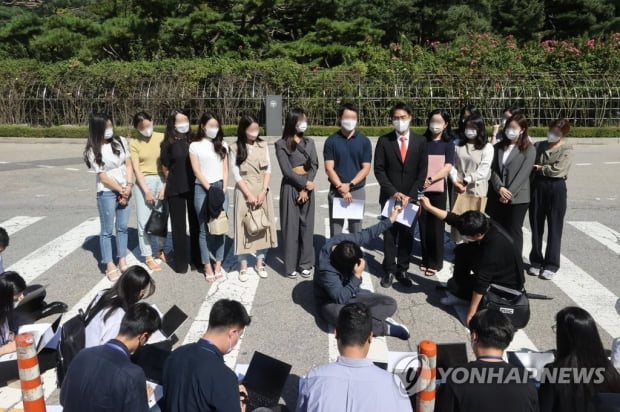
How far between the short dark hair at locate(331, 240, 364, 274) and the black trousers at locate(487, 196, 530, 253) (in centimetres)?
239

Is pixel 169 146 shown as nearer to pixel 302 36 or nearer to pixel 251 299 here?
pixel 251 299

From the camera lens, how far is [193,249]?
675 cm

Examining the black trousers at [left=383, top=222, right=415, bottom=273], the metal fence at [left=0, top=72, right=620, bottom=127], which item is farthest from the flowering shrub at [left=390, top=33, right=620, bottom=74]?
the black trousers at [left=383, top=222, right=415, bottom=273]

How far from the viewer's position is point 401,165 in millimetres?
6098

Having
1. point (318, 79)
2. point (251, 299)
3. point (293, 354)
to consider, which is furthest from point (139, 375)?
point (318, 79)

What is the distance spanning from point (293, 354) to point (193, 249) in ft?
8.20

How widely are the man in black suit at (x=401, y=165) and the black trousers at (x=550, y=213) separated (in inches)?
59.2

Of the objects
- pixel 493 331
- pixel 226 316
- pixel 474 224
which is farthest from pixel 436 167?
pixel 226 316

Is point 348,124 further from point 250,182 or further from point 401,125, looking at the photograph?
point 250,182

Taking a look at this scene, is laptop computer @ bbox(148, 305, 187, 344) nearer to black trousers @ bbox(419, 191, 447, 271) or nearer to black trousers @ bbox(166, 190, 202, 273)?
black trousers @ bbox(166, 190, 202, 273)

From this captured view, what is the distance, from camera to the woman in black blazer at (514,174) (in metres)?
6.11

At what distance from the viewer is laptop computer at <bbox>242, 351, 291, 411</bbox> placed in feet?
12.7

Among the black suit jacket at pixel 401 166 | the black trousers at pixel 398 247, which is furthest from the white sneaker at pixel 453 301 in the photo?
the black suit jacket at pixel 401 166

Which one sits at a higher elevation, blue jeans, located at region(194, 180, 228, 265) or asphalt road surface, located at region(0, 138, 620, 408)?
blue jeans, located at region(194, 180, 228, 265)
